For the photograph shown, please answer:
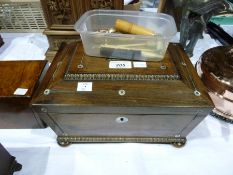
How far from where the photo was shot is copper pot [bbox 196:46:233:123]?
604 millimetres

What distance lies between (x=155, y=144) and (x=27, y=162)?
386mm

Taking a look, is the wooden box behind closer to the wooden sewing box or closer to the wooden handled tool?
the wooden sewing box

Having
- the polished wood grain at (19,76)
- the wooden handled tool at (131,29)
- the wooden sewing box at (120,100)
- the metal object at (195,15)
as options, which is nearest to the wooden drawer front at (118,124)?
the wooden sewing box at (120,100)

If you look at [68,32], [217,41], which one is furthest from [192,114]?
[217,41]

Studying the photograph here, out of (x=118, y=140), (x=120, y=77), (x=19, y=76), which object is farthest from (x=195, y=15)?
(x=19, y=76)

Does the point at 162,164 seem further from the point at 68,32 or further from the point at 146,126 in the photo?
the point at 68,32

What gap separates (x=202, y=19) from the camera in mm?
731

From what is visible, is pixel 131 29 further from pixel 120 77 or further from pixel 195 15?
pixel 195 15

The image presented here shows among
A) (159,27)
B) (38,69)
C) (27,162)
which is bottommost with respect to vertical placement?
(27,162)

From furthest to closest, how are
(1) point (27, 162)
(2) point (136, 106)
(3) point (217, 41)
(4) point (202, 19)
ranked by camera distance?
1. (3) point (217, 41)
2. (4) point (202, 19)
3. (1) point (27, 162)
4. (2) point (136, 106)

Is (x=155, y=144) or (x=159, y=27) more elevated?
(x=159, y=27)

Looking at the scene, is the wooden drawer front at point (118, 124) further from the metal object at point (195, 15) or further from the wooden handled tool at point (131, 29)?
the metal object at point (195, 15)

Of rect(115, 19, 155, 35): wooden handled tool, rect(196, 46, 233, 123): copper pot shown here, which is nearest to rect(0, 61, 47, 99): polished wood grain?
rect(115, 19, 155, 35): wooden handled tool

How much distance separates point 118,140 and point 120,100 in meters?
0.19
